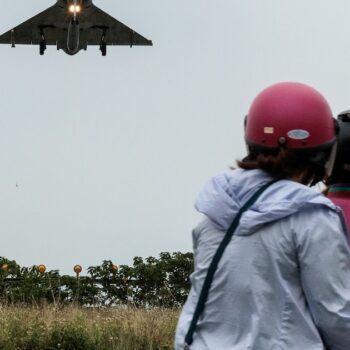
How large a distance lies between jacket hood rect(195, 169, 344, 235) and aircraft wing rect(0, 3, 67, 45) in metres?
28.0

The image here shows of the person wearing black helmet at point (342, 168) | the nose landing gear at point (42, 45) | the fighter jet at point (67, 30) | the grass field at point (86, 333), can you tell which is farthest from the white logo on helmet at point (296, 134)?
the nose landing gear at point (42, 45)

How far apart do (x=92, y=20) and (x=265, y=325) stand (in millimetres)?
30305

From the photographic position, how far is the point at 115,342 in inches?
330

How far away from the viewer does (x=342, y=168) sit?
137 inches

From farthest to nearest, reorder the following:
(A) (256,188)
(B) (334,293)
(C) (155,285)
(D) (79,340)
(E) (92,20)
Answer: (E) (92,20)
(C) (155,285)
(D) (79,340)
(A) (256,188)
(B) (334,293)

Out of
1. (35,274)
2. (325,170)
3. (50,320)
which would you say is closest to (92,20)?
(35,274)

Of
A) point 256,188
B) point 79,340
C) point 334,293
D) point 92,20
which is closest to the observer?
point 334,293

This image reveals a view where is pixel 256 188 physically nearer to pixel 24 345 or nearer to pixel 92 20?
pixel 24 345

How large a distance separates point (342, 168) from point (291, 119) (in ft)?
4.27

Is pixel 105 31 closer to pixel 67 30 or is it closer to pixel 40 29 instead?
pixel 67 30

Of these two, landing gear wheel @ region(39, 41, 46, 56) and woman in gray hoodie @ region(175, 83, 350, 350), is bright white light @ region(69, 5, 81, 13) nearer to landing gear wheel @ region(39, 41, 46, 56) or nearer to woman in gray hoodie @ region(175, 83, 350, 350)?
landing gear wheel @ region(39, 41, 46, 56)

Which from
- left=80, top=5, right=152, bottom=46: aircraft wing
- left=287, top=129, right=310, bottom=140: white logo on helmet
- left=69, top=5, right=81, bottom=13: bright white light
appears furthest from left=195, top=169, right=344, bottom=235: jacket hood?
left=80, top=5, right=152, bottom=46: aircraft wing

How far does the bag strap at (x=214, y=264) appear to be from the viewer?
87.0 inches

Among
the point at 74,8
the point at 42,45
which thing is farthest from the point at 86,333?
the point at 42,45
